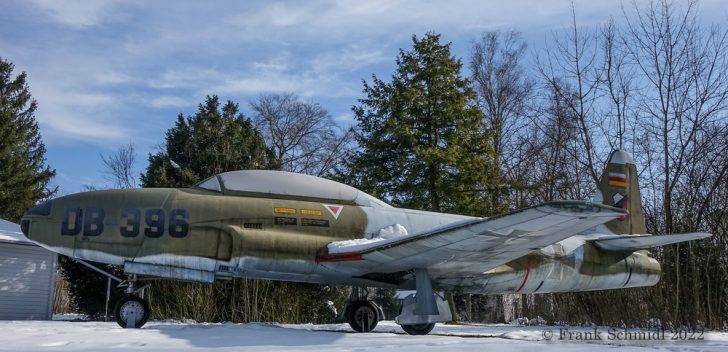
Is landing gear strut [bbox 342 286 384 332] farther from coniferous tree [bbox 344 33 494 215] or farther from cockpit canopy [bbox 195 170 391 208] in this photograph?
coniferous tree [bbox 344 33 494 215]

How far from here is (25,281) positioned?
1623 centimetres

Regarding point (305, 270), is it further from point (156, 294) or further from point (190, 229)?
point (156, 294)

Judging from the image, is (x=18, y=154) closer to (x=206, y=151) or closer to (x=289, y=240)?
(x=206, y=151)

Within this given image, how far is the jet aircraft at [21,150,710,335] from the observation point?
8859 mm

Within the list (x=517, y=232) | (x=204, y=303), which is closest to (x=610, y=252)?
(x=517, y=232)

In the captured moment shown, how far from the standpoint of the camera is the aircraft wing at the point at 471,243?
6876mm

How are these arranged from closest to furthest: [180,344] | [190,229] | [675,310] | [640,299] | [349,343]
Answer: [180,344] → [349,343] → [190,229] → [675,310] → [640,299]

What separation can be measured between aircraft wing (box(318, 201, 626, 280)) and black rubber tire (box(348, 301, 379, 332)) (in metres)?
1.25

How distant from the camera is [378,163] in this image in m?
21.1

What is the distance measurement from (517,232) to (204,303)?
900cm

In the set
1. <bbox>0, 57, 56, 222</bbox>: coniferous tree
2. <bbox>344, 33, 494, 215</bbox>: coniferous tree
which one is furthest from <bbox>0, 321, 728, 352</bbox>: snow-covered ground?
<bbox>0, 57, 56, 222</bbox>: coniferous tree

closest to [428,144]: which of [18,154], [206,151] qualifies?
[206,151]

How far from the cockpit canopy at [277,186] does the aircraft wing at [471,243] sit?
3.15 feet

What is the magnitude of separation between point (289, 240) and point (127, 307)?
2.52 meters
